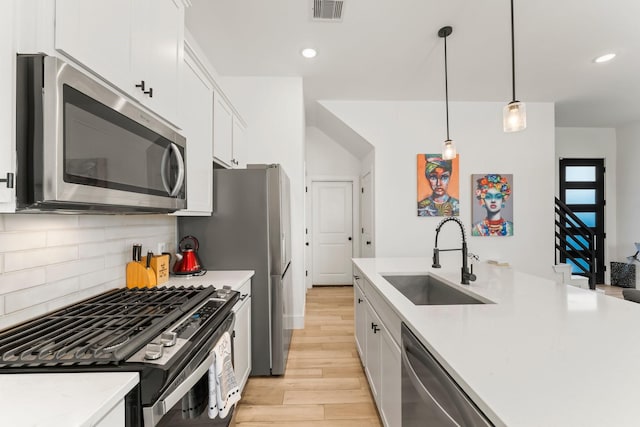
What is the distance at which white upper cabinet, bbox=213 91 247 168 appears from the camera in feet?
7.63

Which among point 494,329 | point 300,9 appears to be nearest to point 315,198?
point 300,9

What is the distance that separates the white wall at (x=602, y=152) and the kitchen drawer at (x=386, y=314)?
545cm

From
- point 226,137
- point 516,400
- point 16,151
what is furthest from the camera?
point 226,137

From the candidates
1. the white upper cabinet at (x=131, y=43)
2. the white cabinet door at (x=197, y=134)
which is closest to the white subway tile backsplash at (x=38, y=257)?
the white cabinet door at (x=197, y=134)

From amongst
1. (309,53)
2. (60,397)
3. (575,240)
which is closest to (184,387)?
(60,397)

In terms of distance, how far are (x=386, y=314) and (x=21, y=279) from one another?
1.56 meters

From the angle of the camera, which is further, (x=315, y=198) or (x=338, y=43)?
(x=315, y=198)

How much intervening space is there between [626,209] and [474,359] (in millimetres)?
6639

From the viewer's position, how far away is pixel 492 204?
14.2 ft

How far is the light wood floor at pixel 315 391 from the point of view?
1933mm

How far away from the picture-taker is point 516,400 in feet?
2.13

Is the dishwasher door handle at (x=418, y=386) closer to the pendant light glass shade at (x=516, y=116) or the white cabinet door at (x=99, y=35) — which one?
the white cabinet door at (x=99, y=35)

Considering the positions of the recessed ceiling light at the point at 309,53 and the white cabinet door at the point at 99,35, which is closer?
the white cabinet door at the point at 99,35

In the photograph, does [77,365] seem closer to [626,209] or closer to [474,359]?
[474,359]
